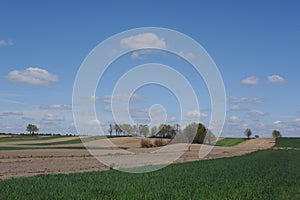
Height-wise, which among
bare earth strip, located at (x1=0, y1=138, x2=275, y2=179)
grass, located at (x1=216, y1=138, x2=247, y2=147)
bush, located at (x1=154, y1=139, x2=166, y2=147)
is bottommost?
bare earth strip, located at (x1=0, y1=138, x2=275, y2=179)

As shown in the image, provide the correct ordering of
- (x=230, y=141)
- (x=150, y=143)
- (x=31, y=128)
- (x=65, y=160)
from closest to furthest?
(x=65, y=160), (x=150, y=143), (x=230, y=141), (x=31, y=128)

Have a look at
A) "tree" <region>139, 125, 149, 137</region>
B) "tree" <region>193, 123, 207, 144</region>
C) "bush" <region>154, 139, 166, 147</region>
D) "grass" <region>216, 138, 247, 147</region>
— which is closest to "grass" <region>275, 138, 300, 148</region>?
"grass" <region>216, 138, 247, 147</region>

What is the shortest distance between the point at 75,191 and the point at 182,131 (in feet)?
Answer: 326

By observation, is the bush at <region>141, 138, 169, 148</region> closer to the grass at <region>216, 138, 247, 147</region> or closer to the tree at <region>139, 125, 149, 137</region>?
the tree at <region>139, 125, 149, 137</region>

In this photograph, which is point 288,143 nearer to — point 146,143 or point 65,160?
point 146,143

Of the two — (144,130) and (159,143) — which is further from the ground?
(144,130)

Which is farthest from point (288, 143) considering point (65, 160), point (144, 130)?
point (65, 160)

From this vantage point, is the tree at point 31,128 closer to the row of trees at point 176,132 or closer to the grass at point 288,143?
the row of trees at point 176,132

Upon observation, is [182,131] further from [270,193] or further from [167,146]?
[270,193]

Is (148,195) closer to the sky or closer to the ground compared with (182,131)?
closer to the ground

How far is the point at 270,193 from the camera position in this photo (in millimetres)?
19703

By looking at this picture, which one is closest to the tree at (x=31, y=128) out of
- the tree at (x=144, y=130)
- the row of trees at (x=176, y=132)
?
the row of trees at (x=176, y=132)

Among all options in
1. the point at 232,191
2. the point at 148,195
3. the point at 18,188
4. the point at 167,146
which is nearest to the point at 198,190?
the point at 232,191

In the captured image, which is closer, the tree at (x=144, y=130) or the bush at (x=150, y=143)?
the tree at (x=144, y=130)
